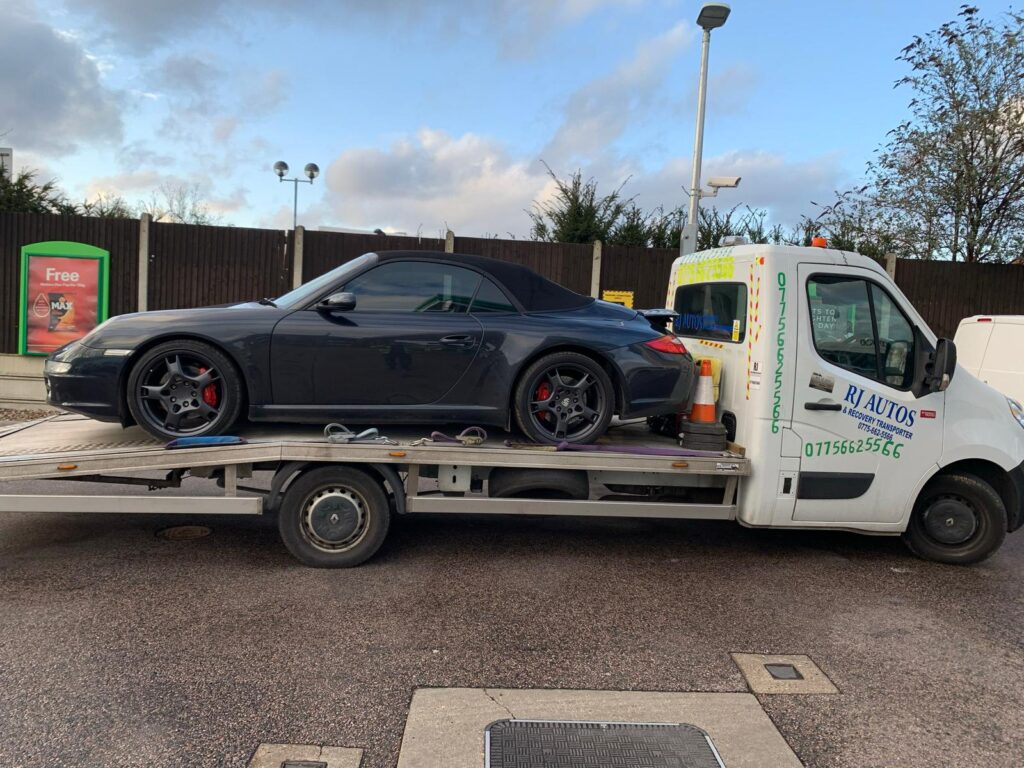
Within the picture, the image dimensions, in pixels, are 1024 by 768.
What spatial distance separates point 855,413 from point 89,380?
5.05m

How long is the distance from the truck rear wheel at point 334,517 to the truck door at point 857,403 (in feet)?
9.54

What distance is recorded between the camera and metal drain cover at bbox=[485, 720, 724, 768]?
2848 mm

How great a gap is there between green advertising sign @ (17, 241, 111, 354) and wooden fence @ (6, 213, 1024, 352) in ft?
0.63

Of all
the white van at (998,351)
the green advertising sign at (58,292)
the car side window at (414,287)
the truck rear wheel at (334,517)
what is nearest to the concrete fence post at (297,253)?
the green advertising sign at (58,292)

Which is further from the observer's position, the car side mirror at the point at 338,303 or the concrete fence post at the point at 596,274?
the concrete fence post at the point at 596,274

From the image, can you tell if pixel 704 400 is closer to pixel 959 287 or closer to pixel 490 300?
pixel 490 300

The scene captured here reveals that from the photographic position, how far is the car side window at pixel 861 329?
5.00 m

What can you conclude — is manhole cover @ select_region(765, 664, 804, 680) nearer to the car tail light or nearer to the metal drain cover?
the metal drain cover

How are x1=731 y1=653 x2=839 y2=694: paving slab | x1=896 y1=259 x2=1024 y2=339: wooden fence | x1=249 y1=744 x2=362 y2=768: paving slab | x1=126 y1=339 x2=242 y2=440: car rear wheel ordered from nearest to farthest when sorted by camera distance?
1. x1=249 y1=744 x2=362 y2=768: paving slab
2. x1=731 y1=653 x2=839 y2=694: paving slab
3. x1=126 y1=339 x2=242 y2=440: car rear wheel
4. x1=896 y1=259 x2=1024 y2=339: wooden fence

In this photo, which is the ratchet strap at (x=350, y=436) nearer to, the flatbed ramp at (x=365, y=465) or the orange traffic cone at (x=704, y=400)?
the flatbed ramp at (x=365, y=465)

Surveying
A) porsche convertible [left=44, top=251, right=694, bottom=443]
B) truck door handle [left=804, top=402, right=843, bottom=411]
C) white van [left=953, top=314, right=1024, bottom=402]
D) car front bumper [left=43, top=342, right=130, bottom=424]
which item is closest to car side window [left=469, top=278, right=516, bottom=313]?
porsche convertible [left=44, top=251, right=694, bottom=443]

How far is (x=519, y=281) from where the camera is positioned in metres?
5.26

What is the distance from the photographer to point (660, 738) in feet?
9.93

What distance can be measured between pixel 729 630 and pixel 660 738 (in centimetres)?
131
